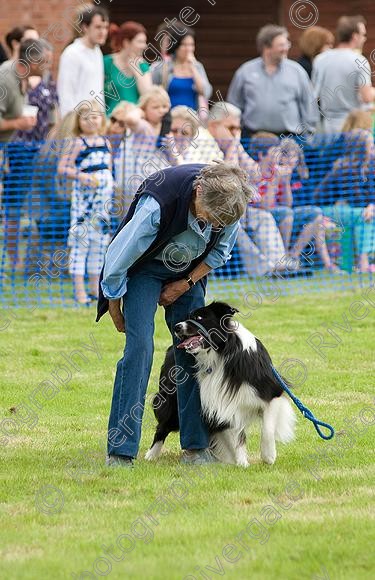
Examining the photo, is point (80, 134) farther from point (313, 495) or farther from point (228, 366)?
point (313, 495)

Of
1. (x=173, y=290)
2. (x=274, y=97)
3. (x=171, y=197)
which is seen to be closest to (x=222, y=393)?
(x=173, y=290)

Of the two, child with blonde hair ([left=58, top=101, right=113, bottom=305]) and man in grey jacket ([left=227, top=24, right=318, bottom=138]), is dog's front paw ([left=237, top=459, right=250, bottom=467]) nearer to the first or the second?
child with blonde hair ([left=58, top=101, right=113, bottom=305])

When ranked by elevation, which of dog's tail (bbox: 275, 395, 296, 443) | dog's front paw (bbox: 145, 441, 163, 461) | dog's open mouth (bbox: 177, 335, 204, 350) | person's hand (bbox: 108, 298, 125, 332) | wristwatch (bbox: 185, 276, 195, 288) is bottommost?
dog's front paw (bbox: 145, 441, 163, 461)

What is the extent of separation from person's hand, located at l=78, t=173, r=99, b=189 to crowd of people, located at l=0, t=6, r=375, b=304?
0.04 feet

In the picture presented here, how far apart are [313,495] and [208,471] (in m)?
0.71

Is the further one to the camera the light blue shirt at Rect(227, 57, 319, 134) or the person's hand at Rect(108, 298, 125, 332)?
the light blue shirt at Rect(227, 57, 319, 134)

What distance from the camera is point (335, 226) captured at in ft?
40.8

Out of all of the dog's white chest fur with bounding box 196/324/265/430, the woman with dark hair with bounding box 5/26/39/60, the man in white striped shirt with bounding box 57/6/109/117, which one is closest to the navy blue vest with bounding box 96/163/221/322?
the dog's white chest fur with bounding box 196/324/265/430

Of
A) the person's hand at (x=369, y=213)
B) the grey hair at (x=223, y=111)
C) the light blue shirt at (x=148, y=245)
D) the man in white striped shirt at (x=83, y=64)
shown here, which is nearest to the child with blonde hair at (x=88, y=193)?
the man in white striped shirt at (x=83, y=64)

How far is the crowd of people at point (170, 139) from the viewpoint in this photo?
36.6ft

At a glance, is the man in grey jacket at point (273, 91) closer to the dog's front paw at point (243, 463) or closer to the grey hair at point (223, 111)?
the grey hair at point (223, 111)

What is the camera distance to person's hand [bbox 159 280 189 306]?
5883 millimetres

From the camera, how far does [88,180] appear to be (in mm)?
10938

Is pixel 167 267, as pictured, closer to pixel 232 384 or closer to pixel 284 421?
pixel 232 384
